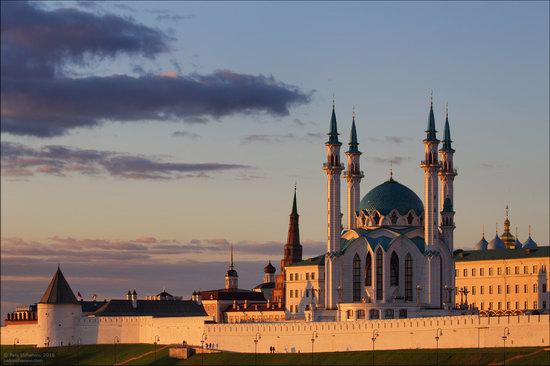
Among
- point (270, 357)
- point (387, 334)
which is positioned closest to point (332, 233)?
point (270, 357)

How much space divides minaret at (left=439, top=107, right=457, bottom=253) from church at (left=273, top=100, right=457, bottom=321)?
7 centimetres

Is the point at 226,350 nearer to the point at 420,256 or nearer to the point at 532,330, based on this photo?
the point at 420,256

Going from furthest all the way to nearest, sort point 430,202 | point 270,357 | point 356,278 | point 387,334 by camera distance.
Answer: point 356,278, point 430,202, point 270,357, point 387,334

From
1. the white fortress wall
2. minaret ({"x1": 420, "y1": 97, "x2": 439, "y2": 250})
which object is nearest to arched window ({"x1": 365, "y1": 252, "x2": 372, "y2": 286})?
minaret ({"x1": 420, "y1": 97, "x2": 439, "y2": 250})

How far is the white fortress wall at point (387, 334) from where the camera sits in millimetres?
149125

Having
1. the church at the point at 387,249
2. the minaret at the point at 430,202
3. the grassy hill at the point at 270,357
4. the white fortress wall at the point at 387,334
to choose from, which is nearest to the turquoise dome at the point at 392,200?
the church at the point at 387,249

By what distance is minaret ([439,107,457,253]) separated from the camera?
188375mm

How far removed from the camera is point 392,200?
19312cm

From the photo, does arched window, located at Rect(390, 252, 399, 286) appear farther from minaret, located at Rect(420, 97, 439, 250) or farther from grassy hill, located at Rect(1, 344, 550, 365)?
grassy hill, located at Rect(1, 344, 550, 365)

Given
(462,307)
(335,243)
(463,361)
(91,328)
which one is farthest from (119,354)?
(463,361)

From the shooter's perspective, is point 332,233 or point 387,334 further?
point 332,233

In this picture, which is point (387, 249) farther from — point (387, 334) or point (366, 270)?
point (387, 334)

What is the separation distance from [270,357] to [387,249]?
2595 cm

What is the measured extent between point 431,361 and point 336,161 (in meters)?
47.5
